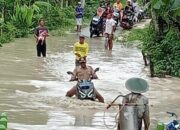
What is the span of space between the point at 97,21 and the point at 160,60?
8.49 meters

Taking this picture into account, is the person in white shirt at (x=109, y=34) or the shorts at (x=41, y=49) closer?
the shorts at (x=41, y=49)

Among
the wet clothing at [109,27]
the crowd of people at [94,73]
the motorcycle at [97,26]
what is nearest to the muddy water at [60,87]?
the crowd of people at [94,73]

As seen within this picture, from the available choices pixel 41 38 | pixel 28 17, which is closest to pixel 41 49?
pixel 41 38

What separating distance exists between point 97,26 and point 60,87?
12.2 meters

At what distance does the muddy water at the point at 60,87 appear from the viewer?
33.9 ft

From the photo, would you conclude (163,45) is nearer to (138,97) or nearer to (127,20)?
(127,20)

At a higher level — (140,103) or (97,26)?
(140,103)

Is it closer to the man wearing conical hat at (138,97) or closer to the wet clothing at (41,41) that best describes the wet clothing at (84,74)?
the man wearing conical hat at (138,97)

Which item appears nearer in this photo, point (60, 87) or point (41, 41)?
point (60, 87)

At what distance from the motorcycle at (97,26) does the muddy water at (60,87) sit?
2.62 metres

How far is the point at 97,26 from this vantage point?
25984 mm

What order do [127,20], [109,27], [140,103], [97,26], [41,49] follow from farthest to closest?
[127,20] < [97,26] < [109,27] < [41,49] < [140,103]

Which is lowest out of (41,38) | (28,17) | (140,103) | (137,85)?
(41,38)

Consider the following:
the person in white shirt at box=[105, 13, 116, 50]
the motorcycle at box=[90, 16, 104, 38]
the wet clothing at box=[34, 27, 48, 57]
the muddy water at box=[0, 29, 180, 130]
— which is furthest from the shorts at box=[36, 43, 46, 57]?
the motorcycle at box=[90, 16, 104, 38]
